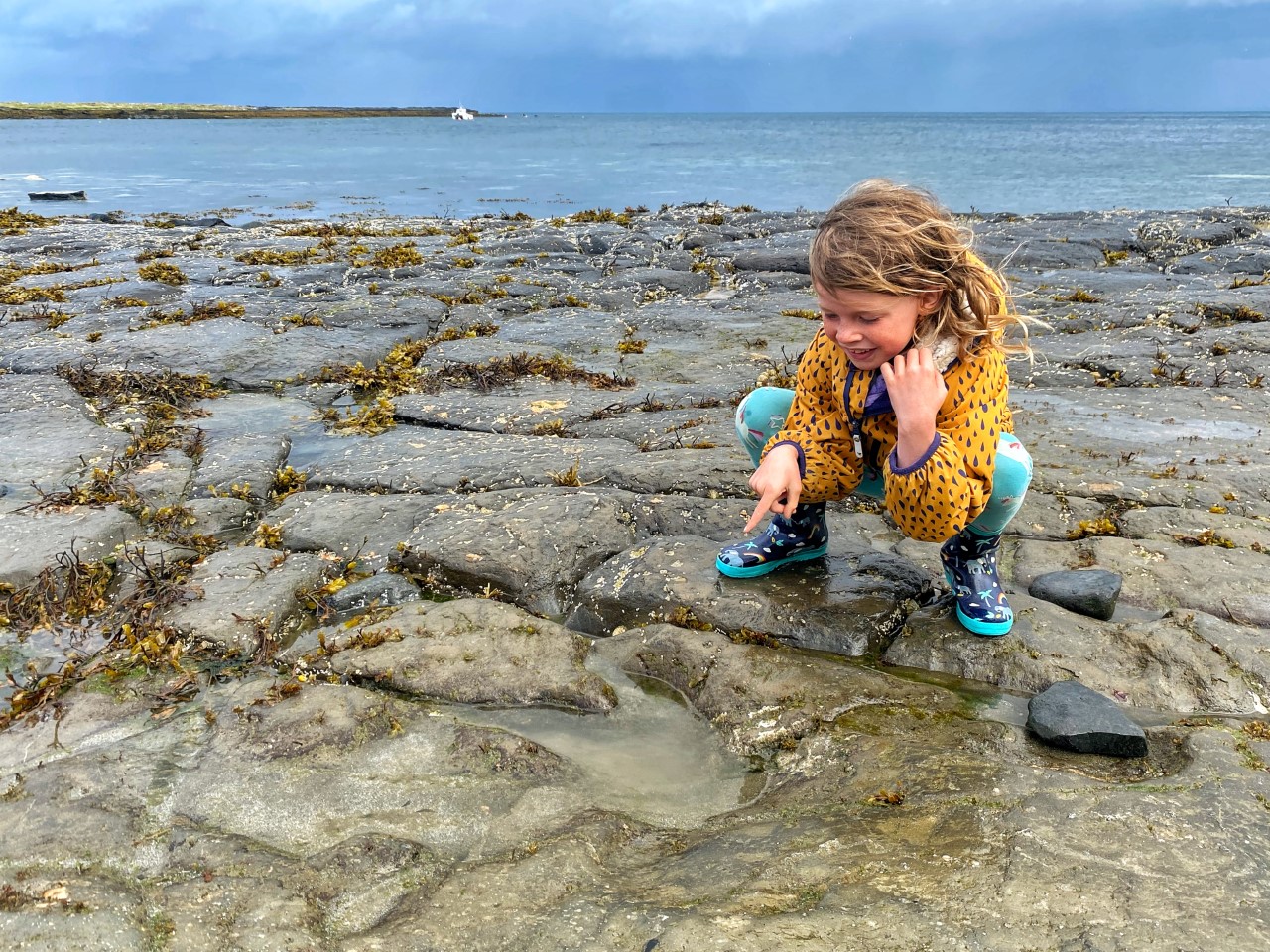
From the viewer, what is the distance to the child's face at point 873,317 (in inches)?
112

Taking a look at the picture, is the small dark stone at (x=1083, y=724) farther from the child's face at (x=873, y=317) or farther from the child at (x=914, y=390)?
the child's face at (x=873, y=317)

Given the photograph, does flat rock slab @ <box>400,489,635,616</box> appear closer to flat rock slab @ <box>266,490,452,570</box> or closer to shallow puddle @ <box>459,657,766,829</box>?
flat rock slab @ <box>266,490,452,570</box>

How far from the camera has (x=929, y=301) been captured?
114 inches

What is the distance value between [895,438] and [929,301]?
0.61 m

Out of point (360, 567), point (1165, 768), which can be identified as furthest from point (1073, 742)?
point (360, 567)

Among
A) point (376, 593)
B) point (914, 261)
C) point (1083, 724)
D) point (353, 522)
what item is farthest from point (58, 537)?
point (1083, 724)

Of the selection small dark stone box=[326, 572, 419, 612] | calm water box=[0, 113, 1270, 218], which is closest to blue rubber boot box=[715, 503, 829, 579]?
small dark stone box=[326, 572, 419, 612]

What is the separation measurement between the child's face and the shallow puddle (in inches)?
52.1

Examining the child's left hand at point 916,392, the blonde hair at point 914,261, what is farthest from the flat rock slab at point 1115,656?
the blonde hair at point 914,261

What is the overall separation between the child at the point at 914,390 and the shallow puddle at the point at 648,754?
723 mm

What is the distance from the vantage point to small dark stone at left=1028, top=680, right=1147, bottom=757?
2.57 meters

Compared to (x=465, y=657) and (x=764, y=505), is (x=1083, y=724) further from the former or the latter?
(x=465, y=657)

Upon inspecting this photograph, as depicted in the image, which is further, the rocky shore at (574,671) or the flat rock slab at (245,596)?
the flat rock slab at (245,596)

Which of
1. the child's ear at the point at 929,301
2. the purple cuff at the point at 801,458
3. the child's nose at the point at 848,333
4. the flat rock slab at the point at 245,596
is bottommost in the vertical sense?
the flat rock slab at the point at 245,596
